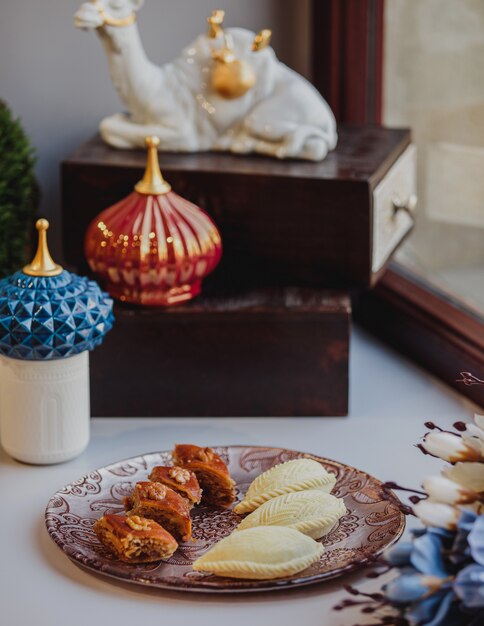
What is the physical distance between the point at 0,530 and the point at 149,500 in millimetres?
152

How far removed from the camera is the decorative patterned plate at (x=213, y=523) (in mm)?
902

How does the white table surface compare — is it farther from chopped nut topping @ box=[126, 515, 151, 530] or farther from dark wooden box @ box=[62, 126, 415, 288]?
dark wooden box @ box=[62, 126, 415, 288]

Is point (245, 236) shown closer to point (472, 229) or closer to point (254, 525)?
point (472, 229)

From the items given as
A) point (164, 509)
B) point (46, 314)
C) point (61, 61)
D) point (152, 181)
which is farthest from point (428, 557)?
point (61, 61)

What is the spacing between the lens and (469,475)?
81 cm

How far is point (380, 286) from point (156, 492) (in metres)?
0.65

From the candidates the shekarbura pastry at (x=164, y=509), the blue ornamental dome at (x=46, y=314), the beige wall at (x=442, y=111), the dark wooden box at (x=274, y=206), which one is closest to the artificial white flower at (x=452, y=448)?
the shekarbura pastry at (x=164, y=509)

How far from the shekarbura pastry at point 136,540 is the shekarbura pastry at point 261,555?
0.03 m

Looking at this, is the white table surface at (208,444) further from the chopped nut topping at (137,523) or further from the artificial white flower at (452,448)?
the artificial white flower at (452,448)

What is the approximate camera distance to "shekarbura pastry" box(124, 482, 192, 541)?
0.96 meters

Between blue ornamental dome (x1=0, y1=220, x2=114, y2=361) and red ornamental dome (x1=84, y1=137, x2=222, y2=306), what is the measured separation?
0.11m

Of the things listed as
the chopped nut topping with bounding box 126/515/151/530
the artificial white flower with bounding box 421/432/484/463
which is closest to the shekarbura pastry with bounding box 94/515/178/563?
the chopped nut topping with bounding box 126/515/151/530

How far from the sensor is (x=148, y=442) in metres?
1.21

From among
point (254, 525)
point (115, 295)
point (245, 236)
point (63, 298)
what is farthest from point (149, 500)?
point (245, 236)
